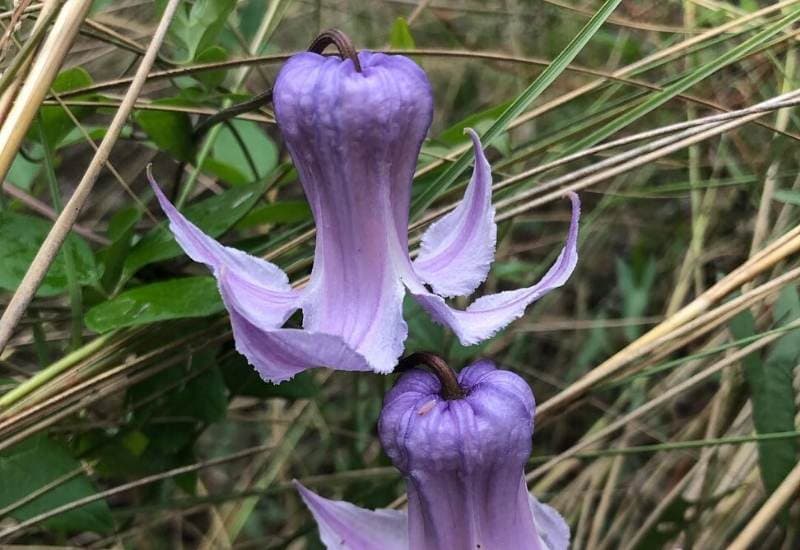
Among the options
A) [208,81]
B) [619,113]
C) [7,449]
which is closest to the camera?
[7,449]

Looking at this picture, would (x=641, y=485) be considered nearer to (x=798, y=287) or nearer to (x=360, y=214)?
(x=798, y=287)

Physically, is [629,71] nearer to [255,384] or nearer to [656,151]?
[656,151]

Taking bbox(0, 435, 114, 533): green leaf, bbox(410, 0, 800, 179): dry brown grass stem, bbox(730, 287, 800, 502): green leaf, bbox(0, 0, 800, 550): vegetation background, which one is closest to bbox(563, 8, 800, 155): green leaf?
bbox(0, 0, 800, 550): vegetation background

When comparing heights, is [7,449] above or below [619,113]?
below

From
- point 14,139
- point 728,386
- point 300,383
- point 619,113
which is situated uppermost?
point 14,139

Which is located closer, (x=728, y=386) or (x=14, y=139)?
(x=14, y=139)

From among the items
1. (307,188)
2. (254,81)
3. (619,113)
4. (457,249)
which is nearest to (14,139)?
(307,188)

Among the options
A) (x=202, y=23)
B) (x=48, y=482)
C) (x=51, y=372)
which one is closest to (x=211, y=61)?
(x=202, y=23)
